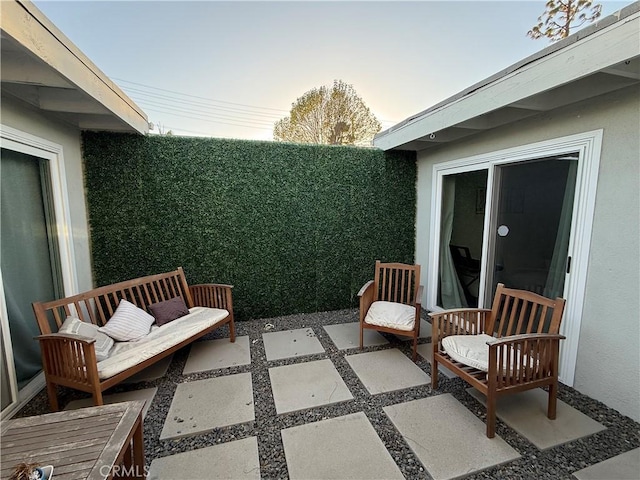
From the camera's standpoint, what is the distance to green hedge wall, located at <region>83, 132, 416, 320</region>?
334cm

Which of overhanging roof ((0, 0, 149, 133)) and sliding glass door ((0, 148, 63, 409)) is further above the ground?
overhanging roof ((0, 0, 149, 133))

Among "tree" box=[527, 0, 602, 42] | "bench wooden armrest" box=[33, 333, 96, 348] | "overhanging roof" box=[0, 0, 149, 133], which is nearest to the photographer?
"overhanging roof" box=[0, 0, 149, 133]

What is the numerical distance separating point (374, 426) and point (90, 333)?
8.16 ft

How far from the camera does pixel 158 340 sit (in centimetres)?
253

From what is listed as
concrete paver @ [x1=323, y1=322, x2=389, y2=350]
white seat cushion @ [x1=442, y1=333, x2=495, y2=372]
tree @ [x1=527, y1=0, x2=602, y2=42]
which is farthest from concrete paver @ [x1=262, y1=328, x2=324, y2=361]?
tree @ [x1=527, y1=0, x2=602, y2=42]

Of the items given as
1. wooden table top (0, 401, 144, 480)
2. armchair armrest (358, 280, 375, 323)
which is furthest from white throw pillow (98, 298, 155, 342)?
armchair armrest (358, 280, 375, 323)

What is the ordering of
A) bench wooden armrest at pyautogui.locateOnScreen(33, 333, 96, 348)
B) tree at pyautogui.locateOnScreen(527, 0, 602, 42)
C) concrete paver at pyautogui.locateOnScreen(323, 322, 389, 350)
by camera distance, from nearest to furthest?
bench wooden armrest at pyautogui.locateOnScreen(33, 333, 96, 348) → concrete paver at pyautogui.locateOnScreen(323, 322, 389, 350) → tree at pyautogui.locateOnScreen(527, 0, 602, 42)

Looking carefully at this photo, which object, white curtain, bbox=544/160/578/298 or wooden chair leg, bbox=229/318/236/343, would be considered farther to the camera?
wooden chair leg, bbox=229/318/236/343

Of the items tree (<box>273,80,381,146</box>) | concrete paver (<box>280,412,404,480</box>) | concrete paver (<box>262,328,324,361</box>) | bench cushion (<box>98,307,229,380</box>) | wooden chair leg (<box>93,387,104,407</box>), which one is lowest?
concrete paver (<box>262,328,324,361</box>)

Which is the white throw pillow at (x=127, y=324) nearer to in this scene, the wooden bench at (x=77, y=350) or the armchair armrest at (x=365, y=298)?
the wooden bench at (x=77, y=350)

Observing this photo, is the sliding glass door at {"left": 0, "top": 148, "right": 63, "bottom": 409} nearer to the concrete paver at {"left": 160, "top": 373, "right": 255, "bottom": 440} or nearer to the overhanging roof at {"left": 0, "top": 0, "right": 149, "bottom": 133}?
the overhanging roof at {"left": 0, "top": 0, "right": 149, "bottom": 133}

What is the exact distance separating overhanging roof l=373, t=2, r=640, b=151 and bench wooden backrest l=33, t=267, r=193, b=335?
11.9 feet

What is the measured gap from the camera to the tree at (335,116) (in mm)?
9203

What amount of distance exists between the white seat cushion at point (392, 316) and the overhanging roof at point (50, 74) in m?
3.30
